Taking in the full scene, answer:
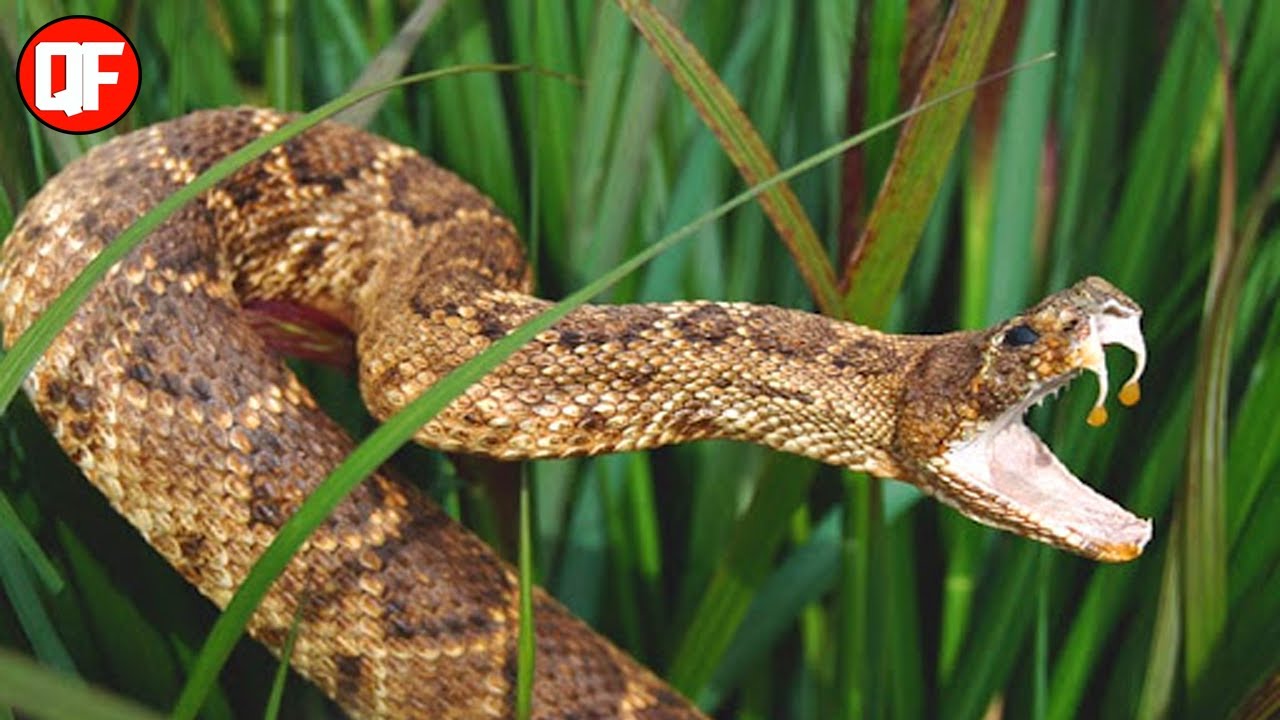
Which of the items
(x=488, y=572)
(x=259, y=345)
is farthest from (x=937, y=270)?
(x=259, y=345)

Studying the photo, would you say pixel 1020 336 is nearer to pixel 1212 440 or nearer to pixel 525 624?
pixel 1212 440

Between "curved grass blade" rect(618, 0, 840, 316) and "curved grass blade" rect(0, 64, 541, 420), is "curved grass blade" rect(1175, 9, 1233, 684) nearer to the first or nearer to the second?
"curved grass blade" rect(618, 0, 840, 316)

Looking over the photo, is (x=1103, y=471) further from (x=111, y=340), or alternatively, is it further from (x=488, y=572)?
(x=111, y=340)

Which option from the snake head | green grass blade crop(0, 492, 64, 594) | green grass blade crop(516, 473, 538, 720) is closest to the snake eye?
the snake head

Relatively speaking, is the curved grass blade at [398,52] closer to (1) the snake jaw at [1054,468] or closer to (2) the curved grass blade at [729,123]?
(2) the curved grass blade at [729,123]

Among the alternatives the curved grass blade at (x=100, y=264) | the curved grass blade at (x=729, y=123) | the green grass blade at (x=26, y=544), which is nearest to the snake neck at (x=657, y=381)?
the curved grass blade at (x=729, y=123)
